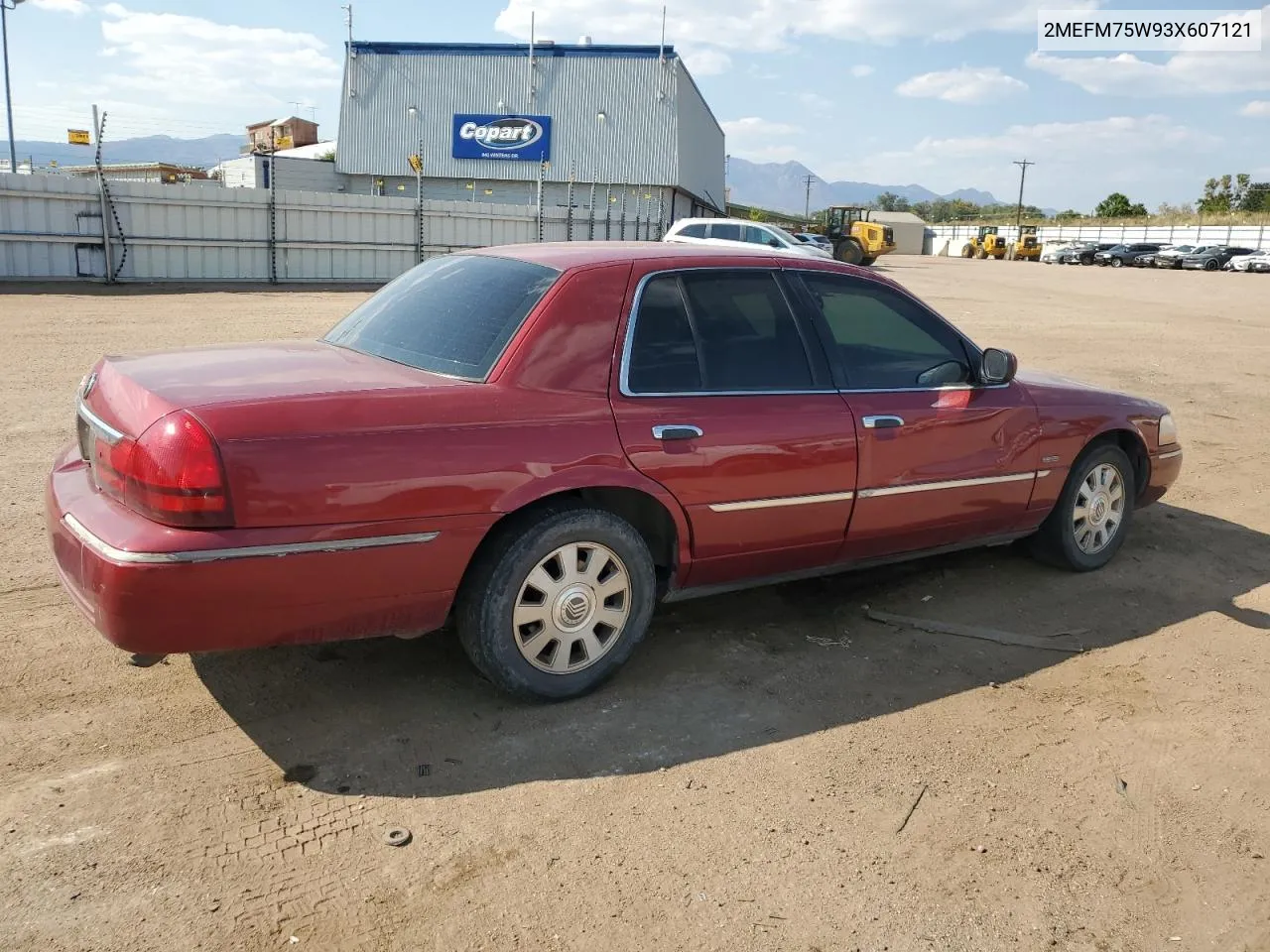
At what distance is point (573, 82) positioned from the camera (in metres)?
40.8

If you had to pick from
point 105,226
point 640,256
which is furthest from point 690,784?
point 105,226

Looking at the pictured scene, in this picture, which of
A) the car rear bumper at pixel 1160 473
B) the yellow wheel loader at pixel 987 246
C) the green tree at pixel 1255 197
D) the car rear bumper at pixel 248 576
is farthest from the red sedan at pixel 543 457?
the green tree at pixel 1255 197

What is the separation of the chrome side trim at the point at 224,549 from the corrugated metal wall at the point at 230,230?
58.0 ft

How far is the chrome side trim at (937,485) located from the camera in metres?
4.30

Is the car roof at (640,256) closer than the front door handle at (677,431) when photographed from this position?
No

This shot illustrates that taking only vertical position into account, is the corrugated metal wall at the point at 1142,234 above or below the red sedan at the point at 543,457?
above

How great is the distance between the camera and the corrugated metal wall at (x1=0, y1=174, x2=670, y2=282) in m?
18.1

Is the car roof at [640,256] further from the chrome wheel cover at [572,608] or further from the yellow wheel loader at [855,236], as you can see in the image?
the yellow wheel loader at [855,236]

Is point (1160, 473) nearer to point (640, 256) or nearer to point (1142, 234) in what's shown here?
point (640, 256)

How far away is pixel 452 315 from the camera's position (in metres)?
3.87

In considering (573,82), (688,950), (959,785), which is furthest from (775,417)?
(573,82)

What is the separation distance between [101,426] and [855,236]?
147 feet

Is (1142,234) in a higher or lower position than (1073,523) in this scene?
higher

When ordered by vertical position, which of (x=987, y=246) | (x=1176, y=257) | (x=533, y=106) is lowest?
(x=1176, y=257)
